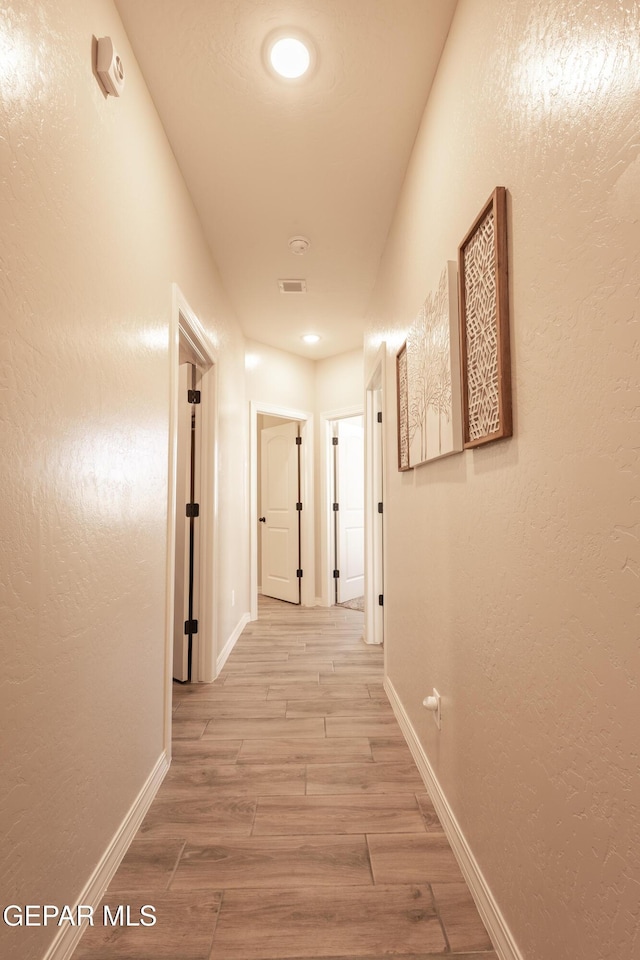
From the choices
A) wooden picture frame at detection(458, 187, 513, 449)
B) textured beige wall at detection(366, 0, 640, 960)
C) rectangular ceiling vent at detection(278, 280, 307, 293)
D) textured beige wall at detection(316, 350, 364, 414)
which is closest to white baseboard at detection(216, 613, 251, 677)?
textured beige wall at detection(366, 0, 640, 960)

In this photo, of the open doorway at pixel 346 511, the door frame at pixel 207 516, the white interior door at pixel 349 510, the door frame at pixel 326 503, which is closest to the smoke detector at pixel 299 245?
the door frame at pixel 207 516

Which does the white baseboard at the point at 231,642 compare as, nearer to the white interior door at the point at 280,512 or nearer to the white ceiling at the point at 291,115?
the white interior door at the point at 280,512

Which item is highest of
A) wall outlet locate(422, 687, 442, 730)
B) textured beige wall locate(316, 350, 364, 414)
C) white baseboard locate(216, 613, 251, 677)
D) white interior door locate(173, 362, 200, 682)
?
textured beige wall locate(316, 350, 364, 414)

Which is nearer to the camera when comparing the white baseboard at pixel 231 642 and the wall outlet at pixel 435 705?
the wall outlet at pixel 435 705

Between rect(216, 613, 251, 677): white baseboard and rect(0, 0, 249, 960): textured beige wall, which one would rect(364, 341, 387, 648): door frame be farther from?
rect(0, 0, 249, 960): textured beige wall

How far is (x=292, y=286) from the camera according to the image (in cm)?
333

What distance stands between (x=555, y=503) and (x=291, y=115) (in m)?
1.91

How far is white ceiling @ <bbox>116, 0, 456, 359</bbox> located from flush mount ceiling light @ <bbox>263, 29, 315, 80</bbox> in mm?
28

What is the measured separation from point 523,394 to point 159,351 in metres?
1.41

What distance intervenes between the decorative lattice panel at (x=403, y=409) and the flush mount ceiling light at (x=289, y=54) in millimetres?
1105

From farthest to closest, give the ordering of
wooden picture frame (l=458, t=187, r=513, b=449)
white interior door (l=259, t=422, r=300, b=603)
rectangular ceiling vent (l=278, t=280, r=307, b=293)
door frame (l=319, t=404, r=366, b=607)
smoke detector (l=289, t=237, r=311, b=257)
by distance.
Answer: white interior door (l=259, t=422, r=300, b=603) < door frame (l=319, t=404, r=366, b=607) < rectangular ceiling vent (l=278, t=280, r=307, b=293) < smoke detector (l=289, t=237, r=311, b=257) < wooden picture frame (l=458, t=187, r=513, b=449)

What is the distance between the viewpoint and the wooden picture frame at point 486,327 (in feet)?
3.51

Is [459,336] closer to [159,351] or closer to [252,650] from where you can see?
[159,351]

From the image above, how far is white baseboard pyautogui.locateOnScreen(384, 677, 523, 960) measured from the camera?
1.07m
